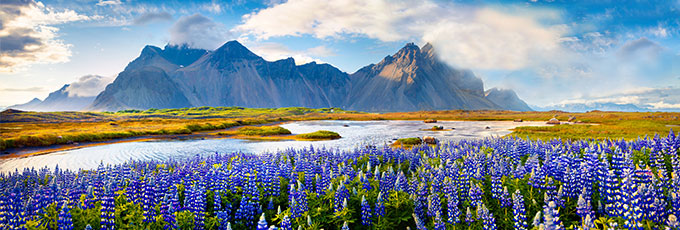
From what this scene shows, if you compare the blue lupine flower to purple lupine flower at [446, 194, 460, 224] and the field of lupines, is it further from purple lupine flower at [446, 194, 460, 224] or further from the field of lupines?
purple lupine flower at [446, 194, 460, 224]

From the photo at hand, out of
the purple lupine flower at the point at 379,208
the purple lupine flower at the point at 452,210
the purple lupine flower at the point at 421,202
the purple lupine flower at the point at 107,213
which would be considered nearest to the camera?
the purple lupine flower at the point at 452,210

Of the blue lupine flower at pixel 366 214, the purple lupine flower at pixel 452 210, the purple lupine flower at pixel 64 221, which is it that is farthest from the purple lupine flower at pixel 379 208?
the purple lupine flower at pixel 64 221

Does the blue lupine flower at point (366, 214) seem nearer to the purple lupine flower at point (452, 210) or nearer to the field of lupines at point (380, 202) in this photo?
the field of lupines at point (380, 202)

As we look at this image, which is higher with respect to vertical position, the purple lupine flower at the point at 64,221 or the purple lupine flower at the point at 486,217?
the purple lupine flower at the point at 486,217

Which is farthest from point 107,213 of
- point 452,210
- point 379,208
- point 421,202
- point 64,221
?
point 452,210

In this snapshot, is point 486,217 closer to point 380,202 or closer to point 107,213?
point 380,202

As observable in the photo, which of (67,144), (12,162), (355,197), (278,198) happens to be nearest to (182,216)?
(278,198)

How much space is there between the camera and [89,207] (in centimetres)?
834

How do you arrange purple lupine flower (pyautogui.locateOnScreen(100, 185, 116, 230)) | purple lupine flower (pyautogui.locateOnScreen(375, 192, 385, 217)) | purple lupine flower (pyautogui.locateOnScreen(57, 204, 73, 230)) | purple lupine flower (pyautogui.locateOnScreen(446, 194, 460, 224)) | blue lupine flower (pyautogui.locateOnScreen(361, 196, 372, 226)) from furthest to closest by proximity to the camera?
1. purple lupine flower (pyautogui.locateOnScreen(375, 192, 385, 217))
2. blue lupine flower (pyautogui.locateOnScreen(361, 196, 372, 226))
3. purple lupine flower (pyautogui.locateOnScreen(100, 185, 116, 230))
4. purple lupine flower (pyautogui.locateOnScreen(446, 194, 460, 224))
5. purple lupine flower (pyautogui.locateOnScreen(57, 204, 73, 230))

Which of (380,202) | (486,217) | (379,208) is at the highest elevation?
(486,217)

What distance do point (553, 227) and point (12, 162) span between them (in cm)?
4234

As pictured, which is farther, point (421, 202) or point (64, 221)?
point (421, 202)

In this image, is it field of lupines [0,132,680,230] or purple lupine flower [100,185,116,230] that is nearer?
field of lupines [0,132,680,230]

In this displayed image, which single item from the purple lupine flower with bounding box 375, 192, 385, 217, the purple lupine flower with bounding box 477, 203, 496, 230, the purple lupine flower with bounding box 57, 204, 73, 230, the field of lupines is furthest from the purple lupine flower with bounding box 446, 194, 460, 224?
the purple lupine flower with bounding box 57, 204, 73, 230
